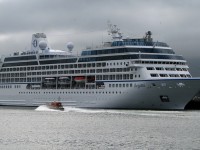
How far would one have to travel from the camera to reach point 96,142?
47.1m

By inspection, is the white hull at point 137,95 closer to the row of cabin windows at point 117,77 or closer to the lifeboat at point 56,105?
the row of cabin windows at point 117,77

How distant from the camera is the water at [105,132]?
45.6m

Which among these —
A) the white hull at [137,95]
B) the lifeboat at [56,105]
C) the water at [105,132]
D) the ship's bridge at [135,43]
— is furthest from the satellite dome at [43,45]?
the water at [105,132]

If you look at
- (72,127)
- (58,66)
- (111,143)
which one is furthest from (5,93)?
(111,143)

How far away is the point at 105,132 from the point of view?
5466cm

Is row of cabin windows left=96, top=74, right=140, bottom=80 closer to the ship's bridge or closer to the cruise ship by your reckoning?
the cruise ship

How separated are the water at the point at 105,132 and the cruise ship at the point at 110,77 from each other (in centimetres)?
459

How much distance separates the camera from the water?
45.6 metres

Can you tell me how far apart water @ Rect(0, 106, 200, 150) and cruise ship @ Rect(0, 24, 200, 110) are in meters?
4.59

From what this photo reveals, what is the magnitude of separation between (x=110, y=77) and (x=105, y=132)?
31.5m

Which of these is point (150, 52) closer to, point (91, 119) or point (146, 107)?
point (146, 107)

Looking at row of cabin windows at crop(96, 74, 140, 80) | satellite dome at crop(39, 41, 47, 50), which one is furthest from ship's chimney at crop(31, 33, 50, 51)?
row of cabin windows at crop(96, 74, 140, 80)

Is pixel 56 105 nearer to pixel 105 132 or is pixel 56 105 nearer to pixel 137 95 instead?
pixel 137 95

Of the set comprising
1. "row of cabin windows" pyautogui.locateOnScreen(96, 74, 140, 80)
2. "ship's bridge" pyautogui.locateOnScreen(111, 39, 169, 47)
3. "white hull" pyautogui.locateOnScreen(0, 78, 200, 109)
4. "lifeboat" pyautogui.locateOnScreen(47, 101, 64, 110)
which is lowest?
"lifeboat" pyautogui.locateOnScreen(47, 101, 64, 110)
